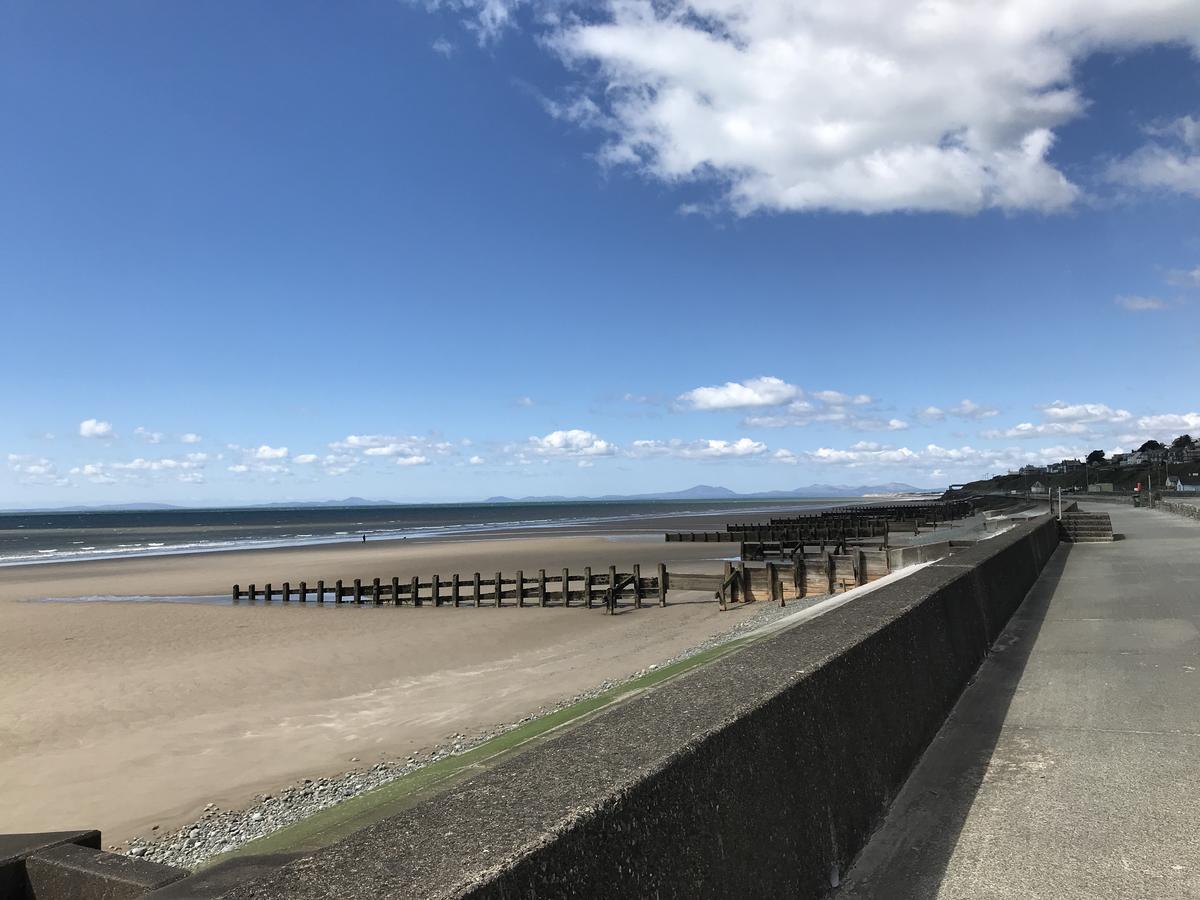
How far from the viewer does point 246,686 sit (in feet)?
49.3

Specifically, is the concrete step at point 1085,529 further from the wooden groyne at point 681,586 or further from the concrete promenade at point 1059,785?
the concrete promenade at point 1059,785

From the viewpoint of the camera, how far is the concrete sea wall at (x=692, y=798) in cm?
198

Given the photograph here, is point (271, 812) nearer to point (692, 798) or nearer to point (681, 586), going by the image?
point (692, 798)

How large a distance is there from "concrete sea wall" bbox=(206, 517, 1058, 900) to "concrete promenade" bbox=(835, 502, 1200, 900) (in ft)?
0.84

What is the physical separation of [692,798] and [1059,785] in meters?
3.01

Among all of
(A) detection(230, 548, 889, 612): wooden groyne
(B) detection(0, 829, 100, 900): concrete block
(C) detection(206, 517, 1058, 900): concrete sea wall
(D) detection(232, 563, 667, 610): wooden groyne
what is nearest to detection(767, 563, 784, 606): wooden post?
(A) detection(230, 548, 889, 612): wooden groyne

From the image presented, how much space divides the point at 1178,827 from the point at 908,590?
2866 mm

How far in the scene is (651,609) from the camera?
23.5 metres

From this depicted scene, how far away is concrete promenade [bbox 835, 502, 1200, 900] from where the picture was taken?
11.1 feet

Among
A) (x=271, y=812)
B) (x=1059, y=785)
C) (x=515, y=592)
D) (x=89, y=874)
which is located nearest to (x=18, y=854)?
(x=89, y=874)

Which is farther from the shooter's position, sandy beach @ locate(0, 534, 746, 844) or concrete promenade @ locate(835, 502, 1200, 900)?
sandy beach @ locate(0, 534, 746, 844)

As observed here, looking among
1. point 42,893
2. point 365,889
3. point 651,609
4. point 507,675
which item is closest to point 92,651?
point 507,675

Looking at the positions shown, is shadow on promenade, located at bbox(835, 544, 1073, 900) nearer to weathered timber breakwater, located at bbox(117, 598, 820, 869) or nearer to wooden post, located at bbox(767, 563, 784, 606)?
weathered timber breakwater, located at bbox(117, 598, 820, 869)

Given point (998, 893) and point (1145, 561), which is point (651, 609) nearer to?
point (1145, 561)
